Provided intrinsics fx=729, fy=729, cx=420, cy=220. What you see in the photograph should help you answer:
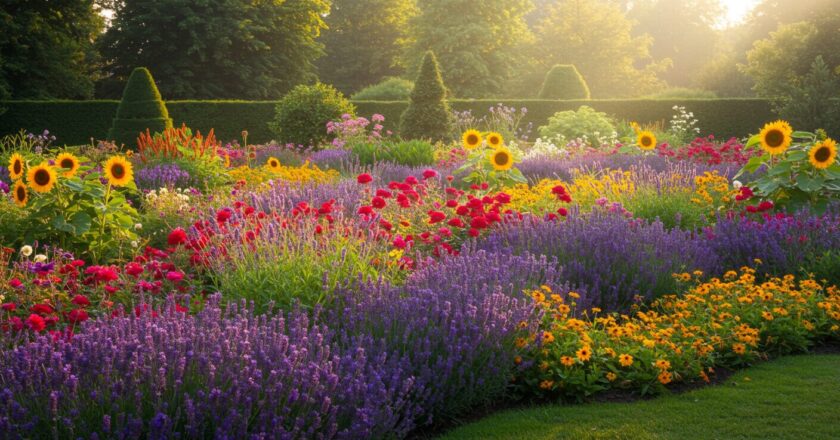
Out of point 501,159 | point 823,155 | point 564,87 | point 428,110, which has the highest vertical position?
point 564,87

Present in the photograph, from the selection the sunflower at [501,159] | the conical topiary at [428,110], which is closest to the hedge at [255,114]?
the conical topiary at [428,110]

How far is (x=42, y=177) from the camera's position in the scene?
5.09 meters

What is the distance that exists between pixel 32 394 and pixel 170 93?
92.5ft

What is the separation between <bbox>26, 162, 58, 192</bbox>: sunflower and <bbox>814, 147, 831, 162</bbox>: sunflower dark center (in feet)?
19.6

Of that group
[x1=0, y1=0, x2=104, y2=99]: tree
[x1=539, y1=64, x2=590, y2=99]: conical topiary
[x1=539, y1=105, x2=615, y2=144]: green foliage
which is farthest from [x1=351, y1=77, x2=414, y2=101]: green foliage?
[x1=539, y1=105, x2=615, y2=144]: green foliage

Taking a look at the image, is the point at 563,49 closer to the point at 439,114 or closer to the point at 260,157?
the point at 439,114

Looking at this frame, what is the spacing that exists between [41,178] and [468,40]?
30.8 metres

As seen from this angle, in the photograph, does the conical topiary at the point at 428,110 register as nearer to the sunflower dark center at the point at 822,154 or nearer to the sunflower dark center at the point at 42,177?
the sunflower dark center at the point at 822,154

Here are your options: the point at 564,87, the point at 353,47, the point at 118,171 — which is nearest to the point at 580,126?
the point at 564,87

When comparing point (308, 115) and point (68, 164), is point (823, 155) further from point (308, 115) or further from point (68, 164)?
point (308, 115)

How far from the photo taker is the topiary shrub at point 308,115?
16.0 metres

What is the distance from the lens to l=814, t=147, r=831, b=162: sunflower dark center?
19.9 feet

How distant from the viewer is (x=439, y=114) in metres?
16.1

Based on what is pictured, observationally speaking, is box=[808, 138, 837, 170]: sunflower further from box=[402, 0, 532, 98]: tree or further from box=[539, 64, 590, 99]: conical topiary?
box=[402, 0, 532, 98]: tree
